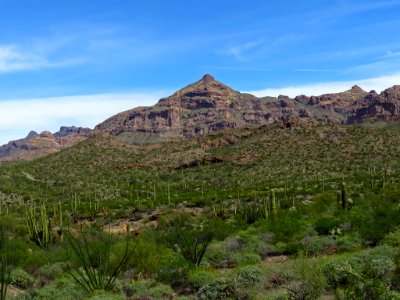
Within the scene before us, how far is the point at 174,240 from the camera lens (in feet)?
59.9

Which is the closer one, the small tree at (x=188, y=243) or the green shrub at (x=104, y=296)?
the green shrub at (x=104, y=296)

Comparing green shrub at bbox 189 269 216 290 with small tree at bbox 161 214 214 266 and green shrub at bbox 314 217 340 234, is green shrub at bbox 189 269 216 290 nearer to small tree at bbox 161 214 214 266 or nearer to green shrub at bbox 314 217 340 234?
small tree at bbox 161 214 214 266

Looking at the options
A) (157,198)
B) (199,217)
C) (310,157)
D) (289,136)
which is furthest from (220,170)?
(199,217)

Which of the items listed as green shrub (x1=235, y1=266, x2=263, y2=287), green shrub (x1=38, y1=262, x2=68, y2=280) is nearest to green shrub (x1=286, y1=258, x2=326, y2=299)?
green shrub (x1=235, y1=266, x2=263, y2=287)

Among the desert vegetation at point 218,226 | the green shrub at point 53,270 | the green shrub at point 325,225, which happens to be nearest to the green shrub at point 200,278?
the desert vegetation at point 218,226

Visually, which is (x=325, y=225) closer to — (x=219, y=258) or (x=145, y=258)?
(x=219, y=258)

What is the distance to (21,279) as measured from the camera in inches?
599

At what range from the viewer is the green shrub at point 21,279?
15.0 m

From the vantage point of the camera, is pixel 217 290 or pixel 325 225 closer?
pixel 217 290

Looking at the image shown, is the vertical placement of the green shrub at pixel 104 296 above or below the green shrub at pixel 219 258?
above

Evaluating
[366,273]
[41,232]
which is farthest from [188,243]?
[41,232]

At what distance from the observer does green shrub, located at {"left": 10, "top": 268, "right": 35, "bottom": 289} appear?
1504cm

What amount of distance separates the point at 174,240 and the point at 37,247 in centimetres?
704

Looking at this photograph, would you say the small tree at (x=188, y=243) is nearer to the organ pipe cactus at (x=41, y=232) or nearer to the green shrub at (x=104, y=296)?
the green shrub at (x=104, y=296)
